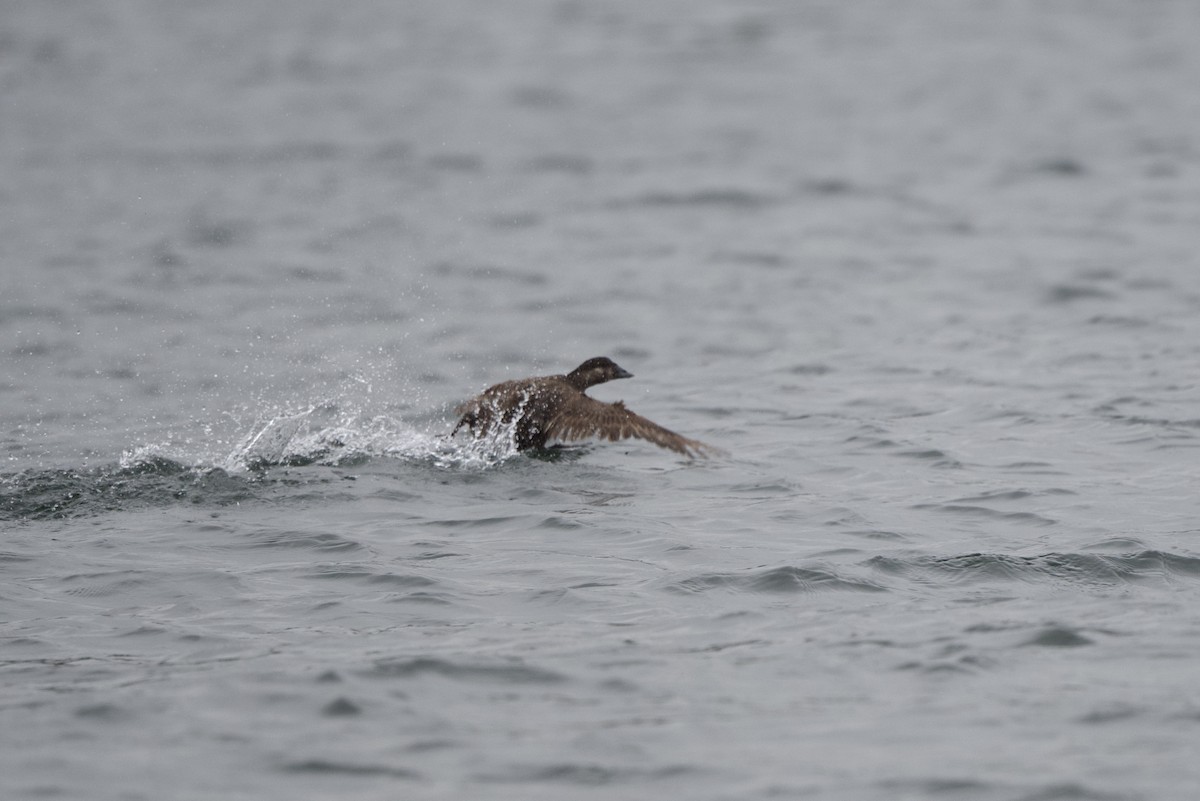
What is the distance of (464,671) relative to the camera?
22.2 feet

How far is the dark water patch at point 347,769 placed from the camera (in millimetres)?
5871

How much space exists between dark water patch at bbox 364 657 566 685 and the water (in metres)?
0.03

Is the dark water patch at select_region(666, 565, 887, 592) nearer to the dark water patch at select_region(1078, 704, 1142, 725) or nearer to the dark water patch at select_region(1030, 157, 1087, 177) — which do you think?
the dark water patch at select_region(1078, 704, 1142, 725)

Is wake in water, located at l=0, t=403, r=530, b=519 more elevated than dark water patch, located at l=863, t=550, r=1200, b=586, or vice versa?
wake in water, located at l=0, t=403, r=530, b=519

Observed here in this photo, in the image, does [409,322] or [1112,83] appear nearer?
[409,322]

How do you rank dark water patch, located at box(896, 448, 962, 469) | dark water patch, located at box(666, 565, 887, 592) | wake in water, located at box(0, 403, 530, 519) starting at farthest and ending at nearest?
dark water patch, located at box(896, 448, 962, 469) < wake in water, located at box(0, 403, 530, 519) < dark water patch, located at box(666, 565, 887, 592)

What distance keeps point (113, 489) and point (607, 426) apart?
274cm

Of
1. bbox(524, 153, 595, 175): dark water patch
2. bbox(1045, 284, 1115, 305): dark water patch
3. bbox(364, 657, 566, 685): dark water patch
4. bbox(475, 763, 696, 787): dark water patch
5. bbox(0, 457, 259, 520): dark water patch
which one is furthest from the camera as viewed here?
bbox(524, 153, 595, 175): dark water patch

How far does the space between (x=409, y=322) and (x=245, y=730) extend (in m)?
8.22

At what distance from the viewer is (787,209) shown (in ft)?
65.8

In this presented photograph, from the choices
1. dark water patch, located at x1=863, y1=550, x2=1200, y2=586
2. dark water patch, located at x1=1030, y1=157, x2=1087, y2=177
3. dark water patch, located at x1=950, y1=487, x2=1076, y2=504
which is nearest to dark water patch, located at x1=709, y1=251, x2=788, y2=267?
dark water patch, located at x1=1030, y1=157, x2=1087, y2=177

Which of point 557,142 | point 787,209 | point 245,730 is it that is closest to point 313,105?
point 557,142

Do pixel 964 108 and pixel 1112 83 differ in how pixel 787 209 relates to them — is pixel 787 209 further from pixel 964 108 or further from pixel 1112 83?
pixel 1112 83

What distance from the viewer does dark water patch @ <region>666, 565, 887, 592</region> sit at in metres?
7.86
